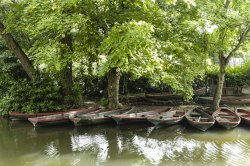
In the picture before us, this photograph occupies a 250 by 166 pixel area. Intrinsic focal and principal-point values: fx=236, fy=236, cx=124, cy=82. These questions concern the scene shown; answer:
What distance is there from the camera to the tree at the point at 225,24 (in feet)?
31.7

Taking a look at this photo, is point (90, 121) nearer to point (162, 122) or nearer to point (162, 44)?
point (162, 122)

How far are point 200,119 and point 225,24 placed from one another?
420 cm

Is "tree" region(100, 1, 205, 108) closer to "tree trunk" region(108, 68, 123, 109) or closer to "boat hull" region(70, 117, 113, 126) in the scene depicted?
"tree trunk" region(108, 68, 123, 109)

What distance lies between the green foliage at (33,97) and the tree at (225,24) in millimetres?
8374

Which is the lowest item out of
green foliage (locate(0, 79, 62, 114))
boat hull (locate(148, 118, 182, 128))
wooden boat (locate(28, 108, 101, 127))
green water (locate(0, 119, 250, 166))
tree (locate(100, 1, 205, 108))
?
green water (locate(0, 119, 250, 166))

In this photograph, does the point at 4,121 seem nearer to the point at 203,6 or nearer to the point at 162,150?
the point at 162,150

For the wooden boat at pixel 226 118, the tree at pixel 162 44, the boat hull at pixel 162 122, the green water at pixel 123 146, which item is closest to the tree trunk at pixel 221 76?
the wooden boat at pixel 226 118

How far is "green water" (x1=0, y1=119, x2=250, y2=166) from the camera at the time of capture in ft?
24.9

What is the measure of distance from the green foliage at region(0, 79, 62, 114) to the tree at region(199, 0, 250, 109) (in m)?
8.37

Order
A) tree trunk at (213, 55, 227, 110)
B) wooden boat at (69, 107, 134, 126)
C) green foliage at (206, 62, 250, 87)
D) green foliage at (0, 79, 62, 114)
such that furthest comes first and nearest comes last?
1. green foliage at (206, 62, 250, 87)
2. green foliage at (0, 79, 62, 114)
3. tree trunk at (213, 55, 227, 110)
4. wooden boat at (69, 107, 134, 126)

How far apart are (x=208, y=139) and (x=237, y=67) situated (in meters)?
8.85

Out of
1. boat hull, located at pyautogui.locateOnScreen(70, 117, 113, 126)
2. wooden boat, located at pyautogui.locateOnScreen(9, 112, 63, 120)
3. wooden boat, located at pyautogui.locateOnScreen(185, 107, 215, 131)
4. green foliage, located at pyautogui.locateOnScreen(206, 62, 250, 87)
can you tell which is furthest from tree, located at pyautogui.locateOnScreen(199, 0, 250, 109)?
wooden boat, located at pyautogui.locateOnScreen(9, 112, 63, 120)

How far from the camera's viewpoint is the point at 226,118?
35.4 ft

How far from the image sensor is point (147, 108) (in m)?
13.7
